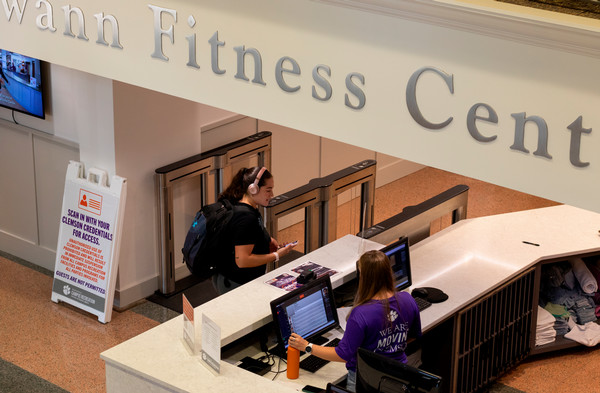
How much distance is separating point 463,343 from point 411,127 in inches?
97.0

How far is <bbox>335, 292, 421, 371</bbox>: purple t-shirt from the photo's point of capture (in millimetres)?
4188

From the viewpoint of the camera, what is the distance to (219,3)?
4.16 metres

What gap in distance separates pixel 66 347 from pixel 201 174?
190 cm

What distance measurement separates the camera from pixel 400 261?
5.37 metres

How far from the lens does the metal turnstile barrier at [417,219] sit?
234 inches

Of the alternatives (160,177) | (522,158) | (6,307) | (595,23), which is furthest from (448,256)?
(6,307)

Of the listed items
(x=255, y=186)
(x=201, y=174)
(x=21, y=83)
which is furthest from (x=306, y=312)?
(x=21, y=83)

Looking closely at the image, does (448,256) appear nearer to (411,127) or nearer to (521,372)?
(521,372)

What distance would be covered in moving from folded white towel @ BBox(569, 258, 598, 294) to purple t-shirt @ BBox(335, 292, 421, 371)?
2433 millimetres

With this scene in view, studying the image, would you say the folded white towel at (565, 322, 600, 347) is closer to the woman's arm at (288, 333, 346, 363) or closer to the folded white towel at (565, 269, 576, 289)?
the folded white towel at (565, 269, 576, 289)

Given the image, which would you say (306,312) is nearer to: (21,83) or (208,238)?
(208,238)

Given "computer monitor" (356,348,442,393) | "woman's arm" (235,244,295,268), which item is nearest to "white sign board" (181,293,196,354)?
"computer monitor" (356,348,442,393)

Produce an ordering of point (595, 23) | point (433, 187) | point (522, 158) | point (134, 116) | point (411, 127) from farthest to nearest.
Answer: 1. point (433, 187)
2. point (134, 116)
3. point (411, 127)
4. point (522, 158)
5. point (595, 23)

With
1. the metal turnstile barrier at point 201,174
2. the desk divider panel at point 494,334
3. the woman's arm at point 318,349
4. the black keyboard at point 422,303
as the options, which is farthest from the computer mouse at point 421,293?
the metal turnstile barrier at point 201,174
